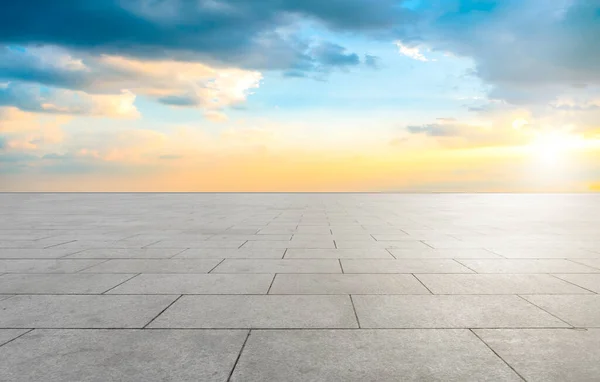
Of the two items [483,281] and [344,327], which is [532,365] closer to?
[344,327]

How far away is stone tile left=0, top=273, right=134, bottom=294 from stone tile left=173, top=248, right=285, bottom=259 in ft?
6.54

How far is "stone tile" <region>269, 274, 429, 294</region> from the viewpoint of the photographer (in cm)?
646

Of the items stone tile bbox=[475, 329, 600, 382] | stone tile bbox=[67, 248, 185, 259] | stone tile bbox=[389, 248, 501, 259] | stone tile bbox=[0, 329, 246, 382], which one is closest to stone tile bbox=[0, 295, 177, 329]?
stone tile bbox=[0, 329, 246, 382]

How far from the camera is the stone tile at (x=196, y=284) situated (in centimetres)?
651

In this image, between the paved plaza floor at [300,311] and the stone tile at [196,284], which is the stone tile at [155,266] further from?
the stone tile at [196,284]

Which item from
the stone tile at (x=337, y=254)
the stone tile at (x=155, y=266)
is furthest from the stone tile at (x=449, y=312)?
the stone tile at (x=155, y=266)

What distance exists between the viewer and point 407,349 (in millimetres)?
4301

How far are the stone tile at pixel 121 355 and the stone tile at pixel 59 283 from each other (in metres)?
1.95

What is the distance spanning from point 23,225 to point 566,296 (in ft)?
56.7

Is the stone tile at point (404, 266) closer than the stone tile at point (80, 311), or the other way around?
the stone tile at point (80, 311)

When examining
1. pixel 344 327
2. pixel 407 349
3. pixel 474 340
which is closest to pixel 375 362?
pixel 407 349

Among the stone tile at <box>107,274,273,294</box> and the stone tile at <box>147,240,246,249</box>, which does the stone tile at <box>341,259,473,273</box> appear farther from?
the stone tile at <box>147,240,246,249</box>

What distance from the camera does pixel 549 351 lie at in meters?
4.29

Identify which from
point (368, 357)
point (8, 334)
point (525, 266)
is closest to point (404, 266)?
point (525, 266)
